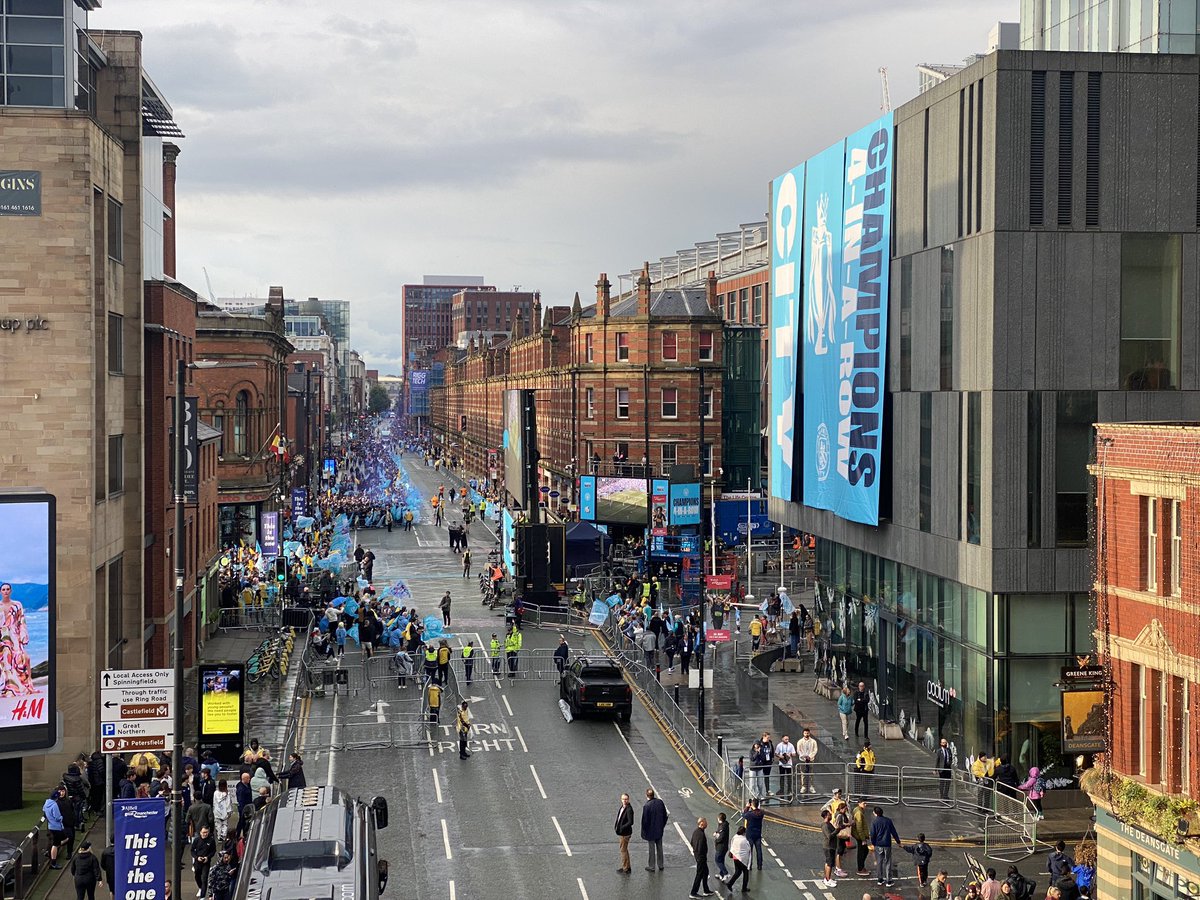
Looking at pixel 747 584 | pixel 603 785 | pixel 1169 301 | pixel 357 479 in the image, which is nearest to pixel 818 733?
pixel 603 785

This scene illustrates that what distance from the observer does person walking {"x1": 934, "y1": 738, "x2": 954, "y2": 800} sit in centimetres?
3291

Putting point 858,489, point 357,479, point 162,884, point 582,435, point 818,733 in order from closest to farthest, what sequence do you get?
point 162,884 < point 818,733 < point 858,489 < point 582,435 < point 357,479

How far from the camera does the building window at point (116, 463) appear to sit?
1417 inches

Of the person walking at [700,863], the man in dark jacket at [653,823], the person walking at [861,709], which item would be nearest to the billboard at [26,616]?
the man in dark jacket at [653,823]

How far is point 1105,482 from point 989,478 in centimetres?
817

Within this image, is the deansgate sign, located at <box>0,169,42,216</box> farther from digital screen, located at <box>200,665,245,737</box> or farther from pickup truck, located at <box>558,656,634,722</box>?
pickup truck, located at <box>558,656,634,722</box>

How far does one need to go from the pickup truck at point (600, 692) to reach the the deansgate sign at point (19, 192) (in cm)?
1919

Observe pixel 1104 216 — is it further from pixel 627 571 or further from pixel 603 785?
pixel 627 571

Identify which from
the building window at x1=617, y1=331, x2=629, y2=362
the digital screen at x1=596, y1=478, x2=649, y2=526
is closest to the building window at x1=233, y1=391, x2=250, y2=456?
the digital screen at x1=596, y1=478, x2=649, y2=526

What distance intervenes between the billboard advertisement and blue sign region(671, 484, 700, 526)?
1051 inches

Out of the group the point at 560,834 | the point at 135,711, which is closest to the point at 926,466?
the point at 560,834

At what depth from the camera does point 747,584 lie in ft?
222

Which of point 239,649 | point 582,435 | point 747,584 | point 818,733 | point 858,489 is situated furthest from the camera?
point 582,435

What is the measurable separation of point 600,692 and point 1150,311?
58.0 ft
